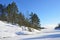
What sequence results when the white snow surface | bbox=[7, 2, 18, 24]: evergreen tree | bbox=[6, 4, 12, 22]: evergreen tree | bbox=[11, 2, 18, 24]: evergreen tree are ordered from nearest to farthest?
the white snow surface → bbox=[6, 4, 12, 22]: evergreen tree → bbox=[7, 2, 18, 24]: evergreen tree → bbox=[11, 2, 18, 24]: evergreen tree

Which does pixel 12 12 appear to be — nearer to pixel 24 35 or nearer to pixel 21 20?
pixel 21 20

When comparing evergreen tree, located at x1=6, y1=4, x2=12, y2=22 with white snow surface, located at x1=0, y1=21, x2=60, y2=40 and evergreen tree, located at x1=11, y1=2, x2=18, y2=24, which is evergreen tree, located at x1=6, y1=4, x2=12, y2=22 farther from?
white snow surface, located at x1=0, y1=21, x2=60, y2=40

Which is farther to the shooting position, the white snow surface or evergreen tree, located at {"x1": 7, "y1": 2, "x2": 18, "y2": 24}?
evergreen tree, located at {"x1": 7, "y1": 2, "x2": 18, "y2": 24}

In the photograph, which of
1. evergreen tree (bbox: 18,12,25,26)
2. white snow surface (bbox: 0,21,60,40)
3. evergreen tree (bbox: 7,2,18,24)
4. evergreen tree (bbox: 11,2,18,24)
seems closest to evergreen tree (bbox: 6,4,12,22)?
evergreen tree (bbox: 7,2,18,24)

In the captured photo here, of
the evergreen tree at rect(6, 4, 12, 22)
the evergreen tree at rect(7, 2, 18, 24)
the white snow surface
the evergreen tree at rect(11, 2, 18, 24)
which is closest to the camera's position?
the white snow surface

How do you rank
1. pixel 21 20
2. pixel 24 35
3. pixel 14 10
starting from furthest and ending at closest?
pixel 14 10 < pixel 21 20 < pixel 24 35

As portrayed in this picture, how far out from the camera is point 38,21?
256 feet

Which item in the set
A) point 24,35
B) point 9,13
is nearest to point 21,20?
point 9,13

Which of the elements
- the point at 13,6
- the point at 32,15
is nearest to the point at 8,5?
the point at 13,6

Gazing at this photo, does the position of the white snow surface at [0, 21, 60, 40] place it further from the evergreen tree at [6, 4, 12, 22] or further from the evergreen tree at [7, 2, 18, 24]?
the evergreen tree at [7, 2, 18, 24]

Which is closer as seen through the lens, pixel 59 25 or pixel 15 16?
pixel 15 16

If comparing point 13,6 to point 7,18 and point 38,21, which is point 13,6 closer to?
point 7,18

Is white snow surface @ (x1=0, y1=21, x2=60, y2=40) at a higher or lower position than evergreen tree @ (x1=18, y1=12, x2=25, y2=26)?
lower

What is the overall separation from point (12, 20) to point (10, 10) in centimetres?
455
